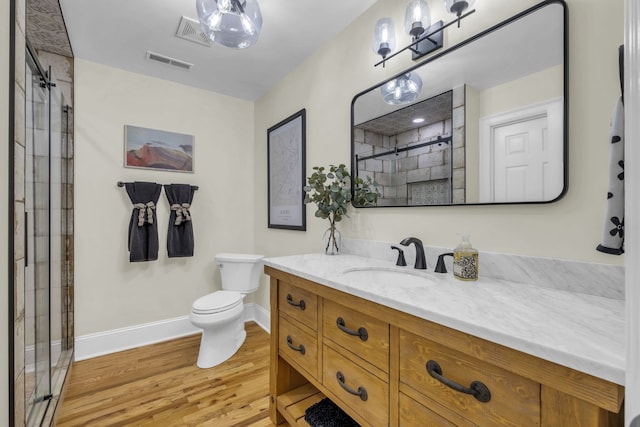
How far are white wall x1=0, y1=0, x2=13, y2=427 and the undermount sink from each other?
1.12 m

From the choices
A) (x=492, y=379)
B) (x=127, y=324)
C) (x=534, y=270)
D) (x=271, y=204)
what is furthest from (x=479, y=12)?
(x=127, y=324)

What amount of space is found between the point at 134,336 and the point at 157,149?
1.66 metres

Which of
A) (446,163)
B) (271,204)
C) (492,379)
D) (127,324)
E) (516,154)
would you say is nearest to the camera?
(492,379)

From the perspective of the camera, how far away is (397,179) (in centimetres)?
161

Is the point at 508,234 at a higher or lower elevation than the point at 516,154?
lower

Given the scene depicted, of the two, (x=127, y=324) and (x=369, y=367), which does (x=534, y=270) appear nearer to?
(x=369, y=367)

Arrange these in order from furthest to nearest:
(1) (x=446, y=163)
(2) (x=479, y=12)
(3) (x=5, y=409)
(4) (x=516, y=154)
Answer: (1) (x=446, y=163), (2) (x=479, y=12), (4) (x=516, y=154), (3) (x=5, y=409)

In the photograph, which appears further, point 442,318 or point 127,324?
point 127,324

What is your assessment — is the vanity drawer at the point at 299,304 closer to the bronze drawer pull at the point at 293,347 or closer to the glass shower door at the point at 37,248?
the bronze drawer pull at the point at 293,347

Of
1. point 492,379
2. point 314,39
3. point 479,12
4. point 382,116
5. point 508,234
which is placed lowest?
point 492,379

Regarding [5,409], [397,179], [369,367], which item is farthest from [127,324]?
[397,179]

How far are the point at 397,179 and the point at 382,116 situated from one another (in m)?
0.39

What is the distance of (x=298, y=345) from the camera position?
140cm

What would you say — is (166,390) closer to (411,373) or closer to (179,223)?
(179,223)
